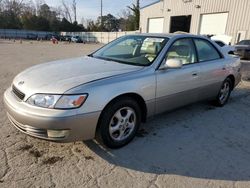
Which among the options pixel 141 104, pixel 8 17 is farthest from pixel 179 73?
pixel 8 17

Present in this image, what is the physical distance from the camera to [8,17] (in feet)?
231

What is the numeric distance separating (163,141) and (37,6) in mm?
89481

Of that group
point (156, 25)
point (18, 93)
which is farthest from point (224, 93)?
point (156, 25)

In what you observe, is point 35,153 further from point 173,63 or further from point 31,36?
point 31,36

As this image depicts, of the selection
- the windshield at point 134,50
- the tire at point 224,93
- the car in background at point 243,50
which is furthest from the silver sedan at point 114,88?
the car in background at point 243,50

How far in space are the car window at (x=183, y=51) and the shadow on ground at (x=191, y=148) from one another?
1.10 meters

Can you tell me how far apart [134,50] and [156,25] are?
29.1m

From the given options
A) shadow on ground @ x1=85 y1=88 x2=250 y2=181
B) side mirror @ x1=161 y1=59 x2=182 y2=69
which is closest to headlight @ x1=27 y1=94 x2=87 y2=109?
shadow on ground @ x1=85 y1=88 x2=250 y2=181

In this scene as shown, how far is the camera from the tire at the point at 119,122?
3.04 meters

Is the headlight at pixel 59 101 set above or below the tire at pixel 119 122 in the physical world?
above

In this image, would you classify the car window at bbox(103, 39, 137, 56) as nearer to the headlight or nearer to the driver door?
the driver door

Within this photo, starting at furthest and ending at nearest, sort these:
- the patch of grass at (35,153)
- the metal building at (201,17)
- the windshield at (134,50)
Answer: the metal building at (201,17) < the windshield at (134,50) < the patch of grass at (35,153)

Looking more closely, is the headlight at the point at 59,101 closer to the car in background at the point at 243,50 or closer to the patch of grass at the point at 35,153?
the patch of grass at the point at 35,153

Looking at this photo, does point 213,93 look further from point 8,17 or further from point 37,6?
point 37,6
